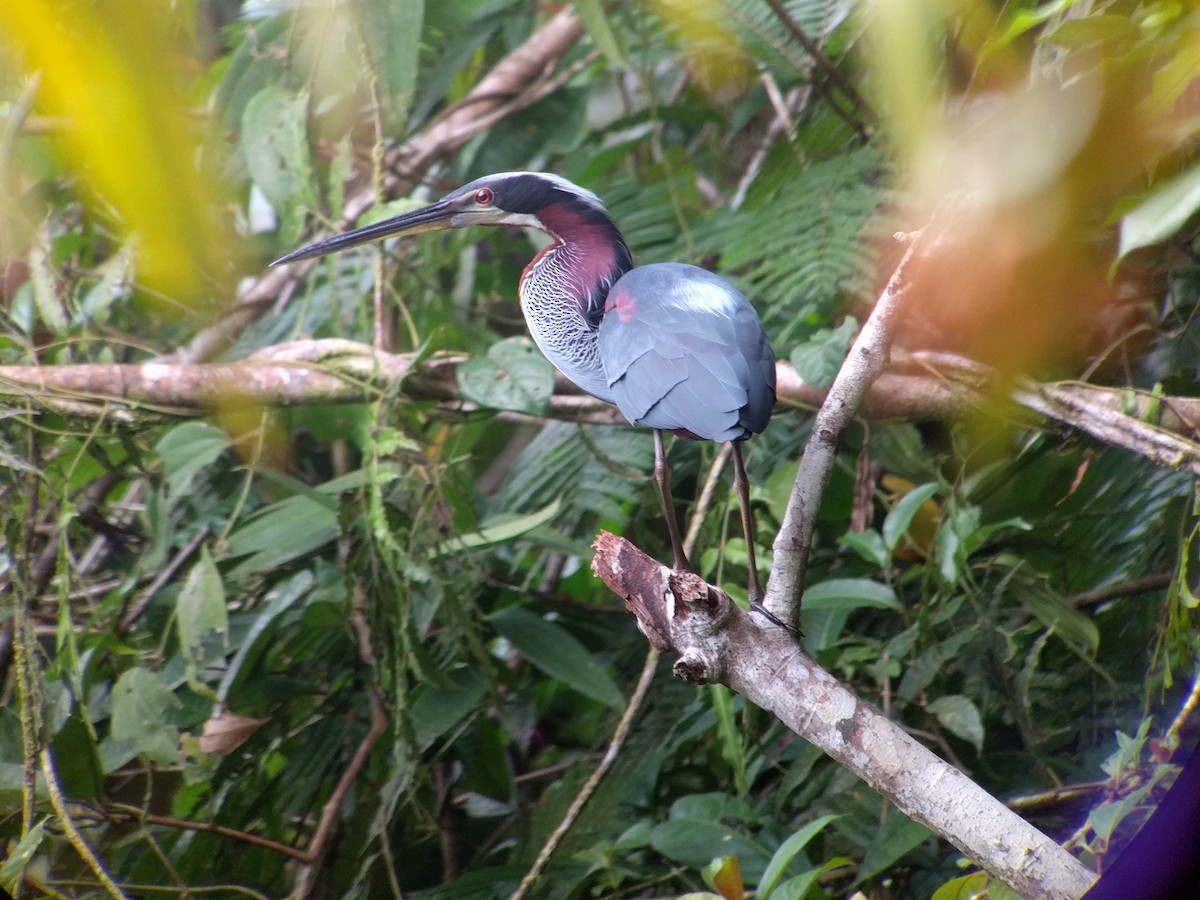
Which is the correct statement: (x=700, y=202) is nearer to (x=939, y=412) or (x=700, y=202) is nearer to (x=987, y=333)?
(x=939, y=412)

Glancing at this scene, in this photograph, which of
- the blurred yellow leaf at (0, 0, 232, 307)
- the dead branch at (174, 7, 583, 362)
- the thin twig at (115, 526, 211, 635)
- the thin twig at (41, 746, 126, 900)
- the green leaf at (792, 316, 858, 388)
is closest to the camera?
the blurred yellow leaf at (0, 0, 232, 307)

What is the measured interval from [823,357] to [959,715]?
0.62 metres


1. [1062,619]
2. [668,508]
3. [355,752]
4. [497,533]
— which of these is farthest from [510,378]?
[1062,619]

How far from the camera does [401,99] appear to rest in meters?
1.85

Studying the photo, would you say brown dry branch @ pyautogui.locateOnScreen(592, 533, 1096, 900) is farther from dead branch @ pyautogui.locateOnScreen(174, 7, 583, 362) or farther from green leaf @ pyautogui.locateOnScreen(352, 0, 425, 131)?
dead branch @ pyautogui.locateOnScreen(174, 7, 583, 362)

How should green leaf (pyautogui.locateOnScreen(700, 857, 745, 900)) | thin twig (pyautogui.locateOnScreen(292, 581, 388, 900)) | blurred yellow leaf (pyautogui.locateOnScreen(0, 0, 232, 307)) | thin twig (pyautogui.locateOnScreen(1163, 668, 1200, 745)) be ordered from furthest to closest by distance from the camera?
1. thin twig (pyautogui.locateOnScreen(292, 581, 388, 900))
2. green leaf (pyautogui.locateOnScreen(700, 857, 745, 900))
3. thin twig (pyautogui.locateOnScreen(1163, 668, 1200, 745))
4. blurred yellow leaf (pyautogui.locateOnScreen(0, 0, 232, 307))

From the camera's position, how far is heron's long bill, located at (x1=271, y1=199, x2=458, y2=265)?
1.48 meters

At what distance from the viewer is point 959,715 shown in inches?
66.9

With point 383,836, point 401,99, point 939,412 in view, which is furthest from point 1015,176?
point 383,836

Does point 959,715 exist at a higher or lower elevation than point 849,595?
lower

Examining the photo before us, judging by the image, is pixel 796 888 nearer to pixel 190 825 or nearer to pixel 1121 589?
pixel 1121 589

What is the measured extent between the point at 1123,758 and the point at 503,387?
1119 mm

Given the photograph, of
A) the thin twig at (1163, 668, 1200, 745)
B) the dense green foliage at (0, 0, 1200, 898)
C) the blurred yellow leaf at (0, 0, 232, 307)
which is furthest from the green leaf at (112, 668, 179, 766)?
the thin twig at (1163, 668, 1200, 745)

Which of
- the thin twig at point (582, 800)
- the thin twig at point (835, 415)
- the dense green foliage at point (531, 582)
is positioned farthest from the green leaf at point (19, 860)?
the thin twig at point (835, 415)
